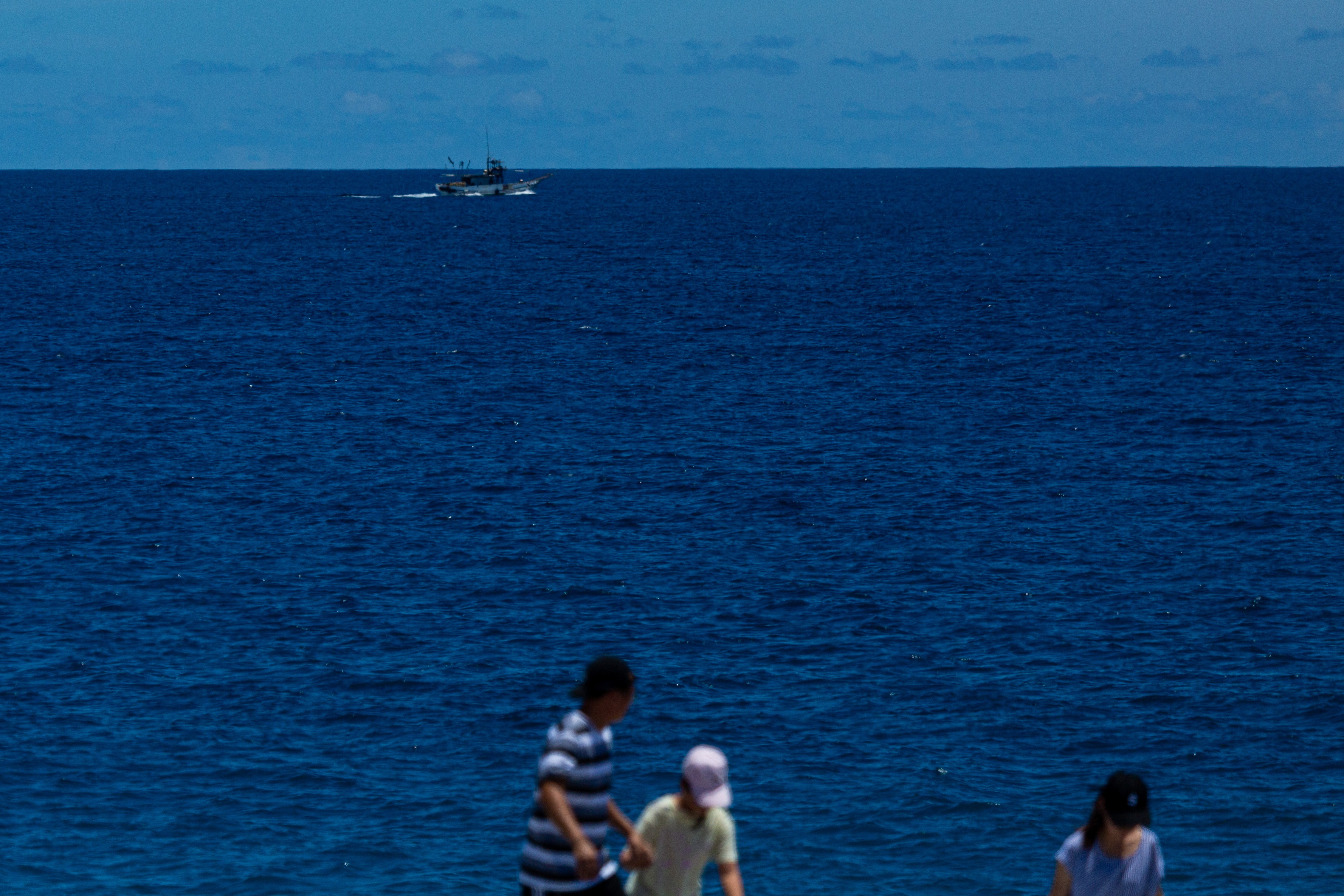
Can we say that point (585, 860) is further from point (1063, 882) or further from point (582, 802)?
point (1063, 882)

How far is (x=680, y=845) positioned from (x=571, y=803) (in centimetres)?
98

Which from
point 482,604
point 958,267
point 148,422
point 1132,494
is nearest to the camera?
point 482,604

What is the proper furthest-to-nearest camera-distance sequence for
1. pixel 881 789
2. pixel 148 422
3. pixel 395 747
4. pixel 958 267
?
pixel 958 267 < pixel 148 422 < pixel 395 747 < pixel 881 789

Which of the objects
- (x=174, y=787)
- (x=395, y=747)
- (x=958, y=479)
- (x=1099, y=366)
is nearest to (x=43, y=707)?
(x=174, y=787)

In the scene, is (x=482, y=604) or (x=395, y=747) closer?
(x=395, y=747)

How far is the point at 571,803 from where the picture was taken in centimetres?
974

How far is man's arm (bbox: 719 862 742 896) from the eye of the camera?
10.1 metres

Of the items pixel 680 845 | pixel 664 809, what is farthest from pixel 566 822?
pixel 680 845

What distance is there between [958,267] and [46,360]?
285 feet

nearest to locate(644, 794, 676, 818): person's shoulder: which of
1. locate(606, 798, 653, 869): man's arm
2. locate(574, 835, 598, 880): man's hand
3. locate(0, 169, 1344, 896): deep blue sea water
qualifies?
locate(606, 798, 653, 869): man's arm

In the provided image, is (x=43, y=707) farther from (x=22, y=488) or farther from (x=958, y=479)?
(x=958, y=479)

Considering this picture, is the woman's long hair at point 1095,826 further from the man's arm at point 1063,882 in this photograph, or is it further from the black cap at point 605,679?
the black cap at point 605,679

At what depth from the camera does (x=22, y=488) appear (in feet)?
168

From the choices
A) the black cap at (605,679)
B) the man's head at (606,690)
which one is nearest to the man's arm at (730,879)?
the man's head at (606,690)
